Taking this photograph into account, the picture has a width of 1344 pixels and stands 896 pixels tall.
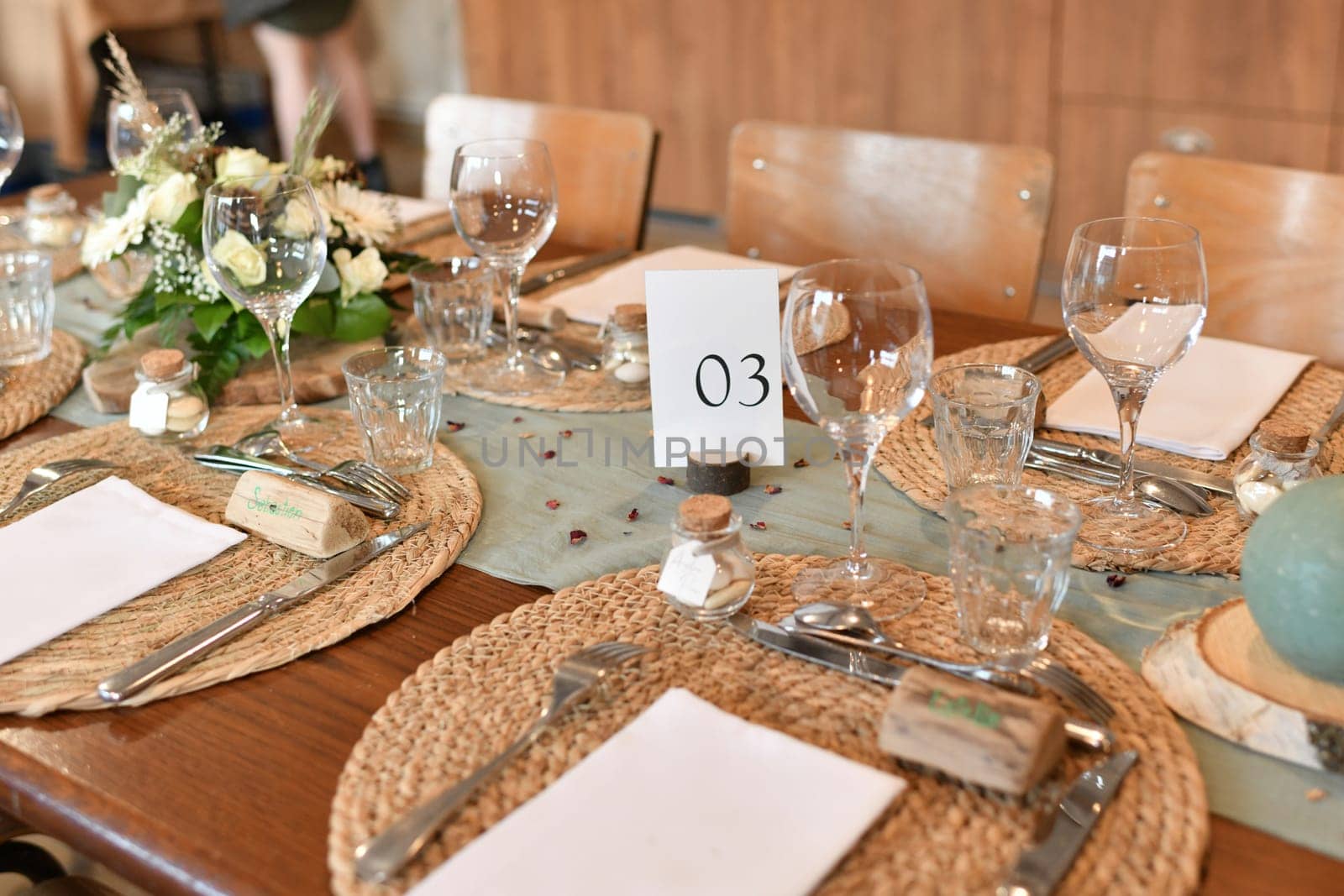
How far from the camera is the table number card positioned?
1.04m

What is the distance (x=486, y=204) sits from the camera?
1.28 meters

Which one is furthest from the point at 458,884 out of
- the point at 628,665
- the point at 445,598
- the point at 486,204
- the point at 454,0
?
the point at 454,0

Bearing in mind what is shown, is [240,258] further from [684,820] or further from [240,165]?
[684,820]

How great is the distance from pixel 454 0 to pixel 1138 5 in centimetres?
298

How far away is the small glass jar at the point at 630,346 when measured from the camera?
1281 millimetres

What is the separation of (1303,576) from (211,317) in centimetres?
104

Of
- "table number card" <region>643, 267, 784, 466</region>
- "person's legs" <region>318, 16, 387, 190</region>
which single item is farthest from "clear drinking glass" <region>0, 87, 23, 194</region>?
"person's legs" <region>318, 16, 387, 190</region>

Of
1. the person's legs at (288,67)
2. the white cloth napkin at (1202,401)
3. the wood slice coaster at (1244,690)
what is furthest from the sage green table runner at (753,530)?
the person's legs at (288,67)

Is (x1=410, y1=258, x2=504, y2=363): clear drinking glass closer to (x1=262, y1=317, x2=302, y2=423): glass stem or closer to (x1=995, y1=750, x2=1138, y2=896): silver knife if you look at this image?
(x1=262, y1=317, x2=302, y2=423): glass stem

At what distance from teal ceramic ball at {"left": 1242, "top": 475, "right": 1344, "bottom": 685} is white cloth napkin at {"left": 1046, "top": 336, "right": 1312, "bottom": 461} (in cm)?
36

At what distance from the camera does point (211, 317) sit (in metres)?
1.32

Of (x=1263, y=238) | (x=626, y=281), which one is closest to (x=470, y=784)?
(x=626, y=281)

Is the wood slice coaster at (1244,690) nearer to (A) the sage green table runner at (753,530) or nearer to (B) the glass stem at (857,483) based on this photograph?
(A) the sage green table runner at (753,530)

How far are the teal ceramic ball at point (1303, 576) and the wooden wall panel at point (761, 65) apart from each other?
2.66m
